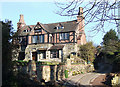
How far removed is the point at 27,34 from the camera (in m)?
29.6

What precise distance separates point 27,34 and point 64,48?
9356mm

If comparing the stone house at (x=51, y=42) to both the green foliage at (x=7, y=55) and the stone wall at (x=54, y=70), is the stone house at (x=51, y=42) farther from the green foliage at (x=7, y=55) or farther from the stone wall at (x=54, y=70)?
the green foliage at (x=7, y=55)

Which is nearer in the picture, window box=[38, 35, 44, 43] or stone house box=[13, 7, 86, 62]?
stone house box=[13, 7, 86, 62]

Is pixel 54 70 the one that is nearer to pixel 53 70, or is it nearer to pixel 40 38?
pixel 53 70

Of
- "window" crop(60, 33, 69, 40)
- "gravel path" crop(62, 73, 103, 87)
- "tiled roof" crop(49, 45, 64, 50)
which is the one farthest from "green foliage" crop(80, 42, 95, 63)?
"gravel path" crop(62, 73, 103, 87)

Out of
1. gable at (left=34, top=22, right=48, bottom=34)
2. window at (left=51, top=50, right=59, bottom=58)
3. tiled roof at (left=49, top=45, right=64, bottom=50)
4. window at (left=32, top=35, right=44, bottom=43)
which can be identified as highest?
gable at (left=34, top=22, right=48, bottom=34)

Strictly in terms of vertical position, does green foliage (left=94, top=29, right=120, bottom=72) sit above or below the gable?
below

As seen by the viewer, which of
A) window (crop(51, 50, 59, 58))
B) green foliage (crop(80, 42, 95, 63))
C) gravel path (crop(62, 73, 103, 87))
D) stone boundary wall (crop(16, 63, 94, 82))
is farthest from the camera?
window (crop(51, 50, 59, 58))

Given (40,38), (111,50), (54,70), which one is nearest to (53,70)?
(54,70)

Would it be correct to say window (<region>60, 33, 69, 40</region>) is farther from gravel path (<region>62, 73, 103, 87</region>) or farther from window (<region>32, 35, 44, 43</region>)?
gravel path (<region>62, 73, 103, 87</region>)

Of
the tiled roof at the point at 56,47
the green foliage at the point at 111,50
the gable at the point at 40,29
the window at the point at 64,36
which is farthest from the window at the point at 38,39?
the green foliage at the point at 111,50

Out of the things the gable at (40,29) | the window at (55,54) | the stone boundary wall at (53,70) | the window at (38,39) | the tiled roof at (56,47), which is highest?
the gable at (40,29)

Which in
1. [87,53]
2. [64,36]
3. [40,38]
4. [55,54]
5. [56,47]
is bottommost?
[55,54]

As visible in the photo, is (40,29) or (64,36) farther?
(40,29)
